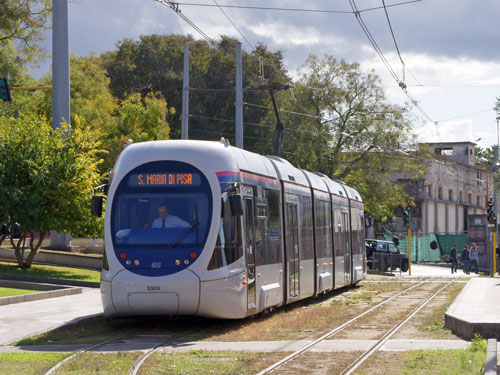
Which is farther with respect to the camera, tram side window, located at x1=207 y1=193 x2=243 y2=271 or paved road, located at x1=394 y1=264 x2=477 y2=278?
paved road, located at x1=394 y1=264 x2=477 y2=278

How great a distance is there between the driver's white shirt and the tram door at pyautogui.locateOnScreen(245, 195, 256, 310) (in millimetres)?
1380

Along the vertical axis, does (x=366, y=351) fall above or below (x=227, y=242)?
below

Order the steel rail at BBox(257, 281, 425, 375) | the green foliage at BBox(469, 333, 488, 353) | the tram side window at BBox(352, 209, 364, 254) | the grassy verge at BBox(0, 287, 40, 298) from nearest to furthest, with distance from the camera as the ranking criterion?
the steel rail at BBox(257, 281, 425, 375) < the green foliage at BBox(469, 333, 488, 353) < the grassy verge at BBox(0, 287, 40, 298) < the tram side window at BBox(352, 209, 364, 254)

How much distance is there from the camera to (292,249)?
1847 cm

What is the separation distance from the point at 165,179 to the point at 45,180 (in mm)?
14007

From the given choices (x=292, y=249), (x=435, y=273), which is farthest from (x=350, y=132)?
(x=292, y=249)

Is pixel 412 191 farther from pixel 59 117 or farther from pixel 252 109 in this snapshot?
pixel 59 117

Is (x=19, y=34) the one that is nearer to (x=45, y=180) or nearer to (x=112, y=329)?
(x=45, y=180)

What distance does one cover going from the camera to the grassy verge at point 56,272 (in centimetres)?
2739

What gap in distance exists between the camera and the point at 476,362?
9.84 metres

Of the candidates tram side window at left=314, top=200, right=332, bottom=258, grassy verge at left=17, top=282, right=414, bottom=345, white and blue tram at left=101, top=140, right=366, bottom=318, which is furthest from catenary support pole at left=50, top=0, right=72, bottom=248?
white and blue tram at left=101, top=140, right=366, bottom=318

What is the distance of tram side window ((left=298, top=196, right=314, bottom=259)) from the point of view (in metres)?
19.5

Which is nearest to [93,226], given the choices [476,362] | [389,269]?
[476,362]

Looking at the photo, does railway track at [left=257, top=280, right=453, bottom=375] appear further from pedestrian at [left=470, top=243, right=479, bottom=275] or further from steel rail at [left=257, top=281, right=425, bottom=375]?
pedestrian at [left=470, top=243, right=479, bottom=275]
